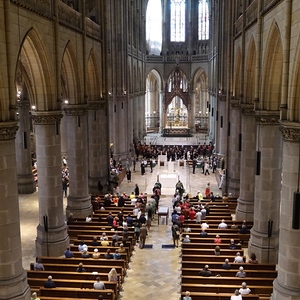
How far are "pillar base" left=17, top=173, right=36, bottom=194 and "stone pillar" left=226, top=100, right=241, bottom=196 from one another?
14783 millimetres

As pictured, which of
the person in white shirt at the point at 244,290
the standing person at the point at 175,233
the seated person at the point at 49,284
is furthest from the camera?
the standing person at the point at 175,233

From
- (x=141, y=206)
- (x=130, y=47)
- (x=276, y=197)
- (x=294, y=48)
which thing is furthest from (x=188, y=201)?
(x=130, y=47)

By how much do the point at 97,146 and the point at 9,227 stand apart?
1600 cm

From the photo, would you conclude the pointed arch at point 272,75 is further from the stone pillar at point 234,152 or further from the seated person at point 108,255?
the stone pillar at point 234,152

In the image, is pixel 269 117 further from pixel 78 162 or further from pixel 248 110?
pixel 78 162

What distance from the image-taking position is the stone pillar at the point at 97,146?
30.7 m

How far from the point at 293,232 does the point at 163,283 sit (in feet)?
21.7

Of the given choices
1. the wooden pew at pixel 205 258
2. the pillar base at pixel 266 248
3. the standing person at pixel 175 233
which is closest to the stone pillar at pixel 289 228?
the wooden pew at pixel 205 258

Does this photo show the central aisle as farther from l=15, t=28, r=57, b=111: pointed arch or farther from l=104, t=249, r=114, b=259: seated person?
l=15, t=28, r=57, b=111: pointed arch

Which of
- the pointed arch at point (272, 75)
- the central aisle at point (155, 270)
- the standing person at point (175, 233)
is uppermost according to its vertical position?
the pointed arch at point (272, 75)

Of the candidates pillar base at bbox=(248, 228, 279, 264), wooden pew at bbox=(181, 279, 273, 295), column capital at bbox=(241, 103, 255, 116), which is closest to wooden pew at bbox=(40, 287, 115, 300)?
wooden pew at bbox=(181, 279, 273, 295)

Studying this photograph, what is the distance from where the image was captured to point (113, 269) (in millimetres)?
17344

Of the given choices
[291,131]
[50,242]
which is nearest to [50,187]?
[50,242]

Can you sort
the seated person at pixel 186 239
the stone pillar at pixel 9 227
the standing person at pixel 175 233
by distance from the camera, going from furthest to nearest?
1. the standing person at pixel 175 233
2. the seated person at pixel 186 239
3. the stone pillar at pixel 9 227
